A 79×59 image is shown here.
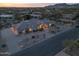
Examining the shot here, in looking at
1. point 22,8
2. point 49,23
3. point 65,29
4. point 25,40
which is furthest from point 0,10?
point 65,29

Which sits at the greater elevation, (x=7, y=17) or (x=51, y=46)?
(x=7, y=17)

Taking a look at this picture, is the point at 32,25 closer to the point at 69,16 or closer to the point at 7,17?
the point at 7,17

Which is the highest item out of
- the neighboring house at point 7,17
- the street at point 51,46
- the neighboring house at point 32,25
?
the neighboring house at point 7,17

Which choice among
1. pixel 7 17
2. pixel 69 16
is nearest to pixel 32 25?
pixel 7 17

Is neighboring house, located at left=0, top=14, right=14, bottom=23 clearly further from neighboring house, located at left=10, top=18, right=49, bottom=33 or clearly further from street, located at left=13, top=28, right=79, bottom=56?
street, located at left=13, top=28, right=79, bottom=56

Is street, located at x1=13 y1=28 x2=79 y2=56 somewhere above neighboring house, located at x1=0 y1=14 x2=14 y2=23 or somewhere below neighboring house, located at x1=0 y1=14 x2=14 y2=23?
below

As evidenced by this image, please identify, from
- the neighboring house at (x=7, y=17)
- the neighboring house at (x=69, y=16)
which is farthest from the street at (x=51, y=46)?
the neighboring house at (x=7, y=17)

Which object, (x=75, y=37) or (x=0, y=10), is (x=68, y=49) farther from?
(x=0, y=10)

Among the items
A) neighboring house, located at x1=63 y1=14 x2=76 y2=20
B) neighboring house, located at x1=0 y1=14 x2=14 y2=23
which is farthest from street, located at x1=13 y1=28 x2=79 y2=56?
neighboring house, located at x1=0 y1=14 x2=14 y2=23

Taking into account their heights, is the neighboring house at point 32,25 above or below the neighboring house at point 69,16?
below

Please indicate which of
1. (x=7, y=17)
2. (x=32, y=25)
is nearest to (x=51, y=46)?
(x=32, y=25)

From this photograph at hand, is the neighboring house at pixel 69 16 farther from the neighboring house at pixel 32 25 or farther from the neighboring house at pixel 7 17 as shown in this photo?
the neighboring house at pixel 7 17
